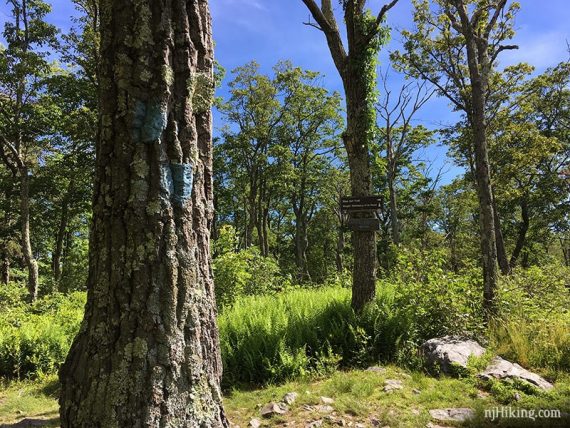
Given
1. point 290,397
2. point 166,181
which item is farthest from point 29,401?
point 166,181

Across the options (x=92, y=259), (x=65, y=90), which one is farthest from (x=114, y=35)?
(x=65, y=90)

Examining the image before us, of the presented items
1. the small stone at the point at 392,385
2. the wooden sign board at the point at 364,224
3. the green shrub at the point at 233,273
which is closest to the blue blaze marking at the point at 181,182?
the small stone at the point at 392,385

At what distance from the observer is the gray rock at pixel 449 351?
5227mm

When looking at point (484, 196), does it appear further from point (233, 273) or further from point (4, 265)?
point (4, 265)

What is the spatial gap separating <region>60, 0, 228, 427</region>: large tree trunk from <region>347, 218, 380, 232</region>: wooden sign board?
465 centimetres

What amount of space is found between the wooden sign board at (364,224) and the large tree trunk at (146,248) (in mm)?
4645

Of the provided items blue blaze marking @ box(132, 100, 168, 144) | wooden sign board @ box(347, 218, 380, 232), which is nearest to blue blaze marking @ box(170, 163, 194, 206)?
blue blaze marking @ box(132, 100, 168, 144)

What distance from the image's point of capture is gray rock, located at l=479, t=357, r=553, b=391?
4.71 metres

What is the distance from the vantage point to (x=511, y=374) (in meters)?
4.84

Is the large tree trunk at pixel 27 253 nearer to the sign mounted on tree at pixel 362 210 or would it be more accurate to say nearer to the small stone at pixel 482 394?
the sign mounted on tree at pixel 362 210

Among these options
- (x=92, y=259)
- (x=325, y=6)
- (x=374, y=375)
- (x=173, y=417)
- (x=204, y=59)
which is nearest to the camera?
(x=173, y=417)

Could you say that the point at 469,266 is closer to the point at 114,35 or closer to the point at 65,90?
the point at 114,35

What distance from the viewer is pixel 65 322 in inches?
325

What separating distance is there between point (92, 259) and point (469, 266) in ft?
26.4
